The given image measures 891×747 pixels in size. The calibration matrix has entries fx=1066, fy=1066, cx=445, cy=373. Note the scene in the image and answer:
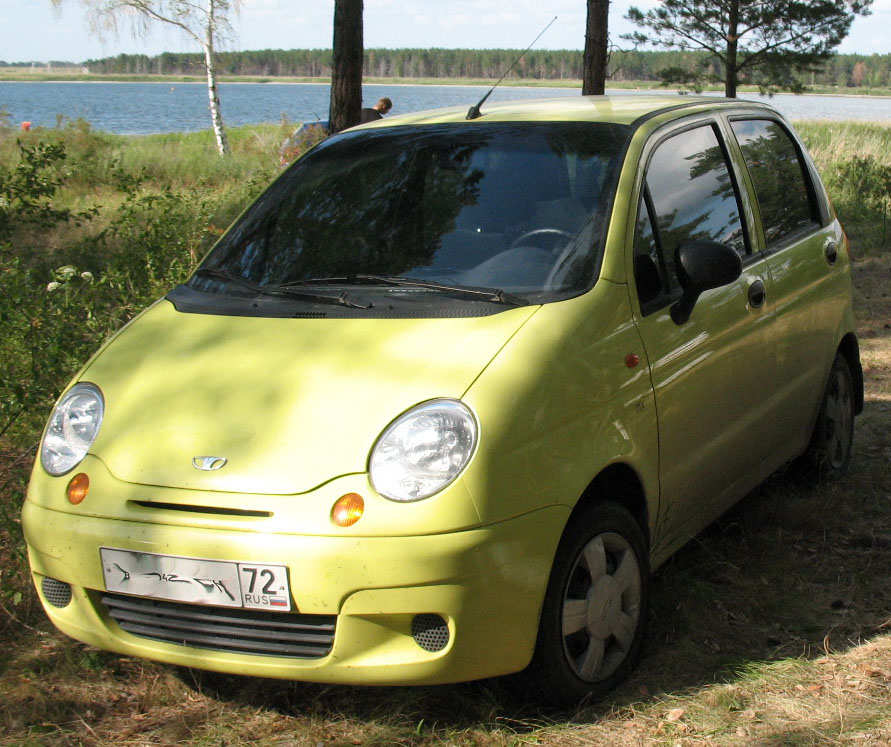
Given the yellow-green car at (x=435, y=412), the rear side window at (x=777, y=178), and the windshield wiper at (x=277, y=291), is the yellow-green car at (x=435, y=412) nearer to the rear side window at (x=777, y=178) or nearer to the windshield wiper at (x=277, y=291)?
the windshield wiper at (x=277, y=291)

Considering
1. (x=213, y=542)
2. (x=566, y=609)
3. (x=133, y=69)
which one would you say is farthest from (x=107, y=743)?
A: (x=133, y=69)

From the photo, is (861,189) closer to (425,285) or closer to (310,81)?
(425,285)

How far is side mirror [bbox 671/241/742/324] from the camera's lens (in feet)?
11.3

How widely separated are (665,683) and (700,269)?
1.31 meters

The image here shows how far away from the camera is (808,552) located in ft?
14.5

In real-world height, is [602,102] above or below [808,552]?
above

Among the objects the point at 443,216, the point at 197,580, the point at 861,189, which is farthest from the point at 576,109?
the point at 861,189

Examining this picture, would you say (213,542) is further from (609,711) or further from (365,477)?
(609,711)

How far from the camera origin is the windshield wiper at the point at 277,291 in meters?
3.39

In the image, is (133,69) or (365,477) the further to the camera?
(133,69)

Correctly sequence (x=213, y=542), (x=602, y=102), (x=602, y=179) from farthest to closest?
(x=602, y=102)
(x=602, y=179)
(x=213, y=542)

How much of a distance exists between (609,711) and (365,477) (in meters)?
1.07

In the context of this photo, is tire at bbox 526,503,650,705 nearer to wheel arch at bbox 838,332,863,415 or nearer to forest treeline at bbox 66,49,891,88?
wheel arch at bbox 838,332,863,415

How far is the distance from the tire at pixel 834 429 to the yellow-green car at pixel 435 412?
0.80m
